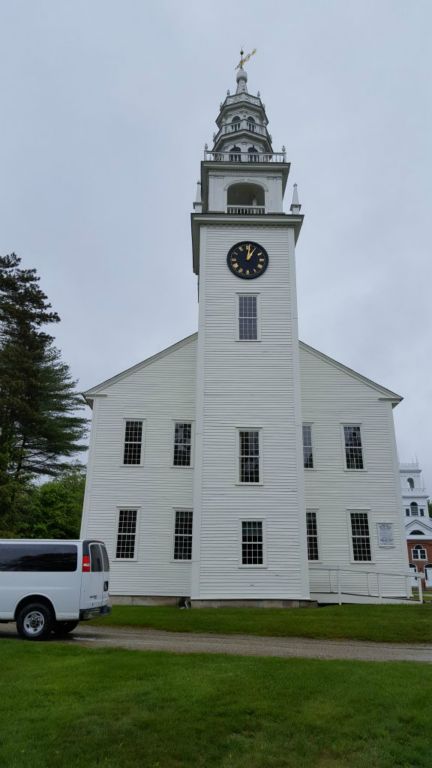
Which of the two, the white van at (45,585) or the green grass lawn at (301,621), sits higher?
the white van at (45,585)

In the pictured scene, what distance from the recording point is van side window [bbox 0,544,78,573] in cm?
1215

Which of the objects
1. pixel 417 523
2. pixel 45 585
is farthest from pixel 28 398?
pixel 417 523

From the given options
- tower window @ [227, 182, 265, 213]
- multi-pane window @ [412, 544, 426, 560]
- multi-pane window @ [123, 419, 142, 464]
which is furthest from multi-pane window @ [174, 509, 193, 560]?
multi-pane window @ [412, 544, 426, 560]

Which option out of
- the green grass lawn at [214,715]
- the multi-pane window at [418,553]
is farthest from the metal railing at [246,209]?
the multi-pane window at [418,553]

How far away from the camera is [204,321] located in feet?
74.1

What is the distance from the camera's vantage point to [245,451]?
2103 cm

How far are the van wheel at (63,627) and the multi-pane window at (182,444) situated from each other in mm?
10525

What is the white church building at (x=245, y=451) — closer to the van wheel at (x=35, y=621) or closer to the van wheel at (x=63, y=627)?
the van wheel at (x=63, y=627)

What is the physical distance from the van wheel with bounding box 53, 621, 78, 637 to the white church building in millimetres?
6946

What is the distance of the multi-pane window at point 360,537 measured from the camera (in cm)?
2216

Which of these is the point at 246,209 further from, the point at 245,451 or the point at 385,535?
the point at 385,535

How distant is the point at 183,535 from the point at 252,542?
3510 millimetres

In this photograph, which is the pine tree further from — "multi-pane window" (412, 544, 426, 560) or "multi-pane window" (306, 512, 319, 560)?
"multi-pane window" (412, 544, 426, 560)

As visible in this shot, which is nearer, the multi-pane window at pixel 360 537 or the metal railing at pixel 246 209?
the multi-pane window at pixel 360 537
